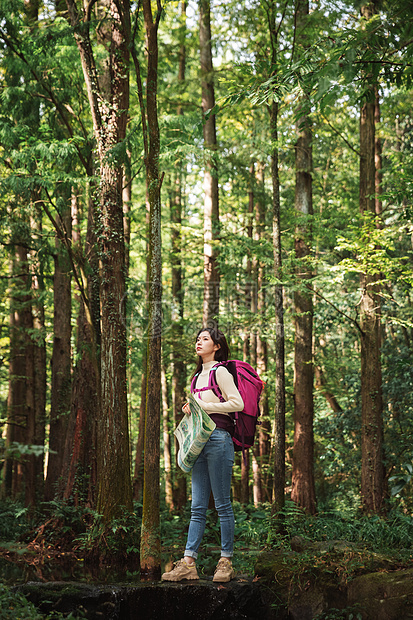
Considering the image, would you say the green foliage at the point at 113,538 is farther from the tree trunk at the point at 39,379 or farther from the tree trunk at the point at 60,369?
the tree trunk at the point at 39,379

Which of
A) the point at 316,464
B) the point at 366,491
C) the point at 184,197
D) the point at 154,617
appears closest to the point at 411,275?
the point at 366,491

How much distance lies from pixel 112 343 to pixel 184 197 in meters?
13.5

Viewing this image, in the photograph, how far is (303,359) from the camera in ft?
38.4

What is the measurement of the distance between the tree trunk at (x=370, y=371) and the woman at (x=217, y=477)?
219 inches

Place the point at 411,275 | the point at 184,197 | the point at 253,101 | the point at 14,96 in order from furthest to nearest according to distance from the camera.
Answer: the point at 184,197 < the point at 14,96 < the point at 411,275 < the point at 253,101

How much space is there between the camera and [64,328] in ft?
42.1

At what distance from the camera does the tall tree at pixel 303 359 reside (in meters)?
11.2

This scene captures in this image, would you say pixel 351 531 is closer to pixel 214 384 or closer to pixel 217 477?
pixel 217 477

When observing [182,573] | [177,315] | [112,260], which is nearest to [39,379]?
[177,315]

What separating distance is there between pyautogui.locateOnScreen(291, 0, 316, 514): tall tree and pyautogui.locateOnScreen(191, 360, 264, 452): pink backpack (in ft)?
19.5

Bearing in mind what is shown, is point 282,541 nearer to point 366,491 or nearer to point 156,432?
point 156,432

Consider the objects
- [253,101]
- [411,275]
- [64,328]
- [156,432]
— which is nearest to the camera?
[253,101]

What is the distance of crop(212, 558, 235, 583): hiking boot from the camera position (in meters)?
4.96

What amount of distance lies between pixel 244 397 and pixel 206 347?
2.08 ft
